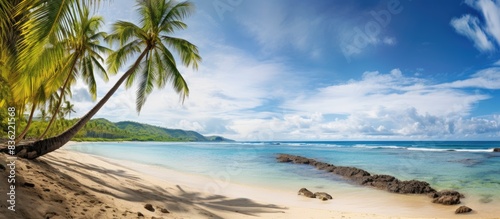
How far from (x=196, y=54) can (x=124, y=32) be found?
11.0ft

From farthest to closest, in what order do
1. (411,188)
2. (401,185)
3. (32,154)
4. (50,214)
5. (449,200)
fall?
(401,185)
(411,188)
(449,200)
(32,154)
(50,214)

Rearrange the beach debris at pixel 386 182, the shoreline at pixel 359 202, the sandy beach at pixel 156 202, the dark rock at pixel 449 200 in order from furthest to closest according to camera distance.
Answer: the beach debris at pixel 386 182, the dark rock at pixel 449 200, the shoreline at pixel 359 202, the sandy beach at pixel 156 202

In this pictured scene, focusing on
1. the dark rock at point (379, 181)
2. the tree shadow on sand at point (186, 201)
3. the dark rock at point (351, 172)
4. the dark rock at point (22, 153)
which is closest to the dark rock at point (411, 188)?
the dark rock at point (379, 181)

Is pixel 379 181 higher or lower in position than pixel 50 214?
lower

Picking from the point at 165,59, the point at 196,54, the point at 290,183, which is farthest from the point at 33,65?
the point at 290,183

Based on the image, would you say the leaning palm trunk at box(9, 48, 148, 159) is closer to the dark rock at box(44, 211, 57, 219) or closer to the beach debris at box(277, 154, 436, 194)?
the dark rock at box(44, 211, 57, 219)

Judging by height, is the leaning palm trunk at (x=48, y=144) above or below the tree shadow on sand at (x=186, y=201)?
above

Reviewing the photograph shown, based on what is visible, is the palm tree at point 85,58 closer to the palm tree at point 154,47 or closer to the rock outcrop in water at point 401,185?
the palm tree at point 154,47

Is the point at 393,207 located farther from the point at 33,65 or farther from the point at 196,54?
the point at 33,65

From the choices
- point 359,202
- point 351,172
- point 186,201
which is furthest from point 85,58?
point 351,172

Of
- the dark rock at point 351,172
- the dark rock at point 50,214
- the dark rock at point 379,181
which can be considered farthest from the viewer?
the dark rock at point 351,172

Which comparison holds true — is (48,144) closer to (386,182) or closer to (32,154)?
(32,154)

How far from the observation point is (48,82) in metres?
9.25

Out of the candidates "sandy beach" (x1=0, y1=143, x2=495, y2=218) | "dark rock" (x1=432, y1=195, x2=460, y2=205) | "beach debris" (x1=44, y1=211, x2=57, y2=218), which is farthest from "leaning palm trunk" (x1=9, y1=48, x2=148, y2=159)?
"dark rock" (x1=432, y1=195, x2=460, y2=205)
